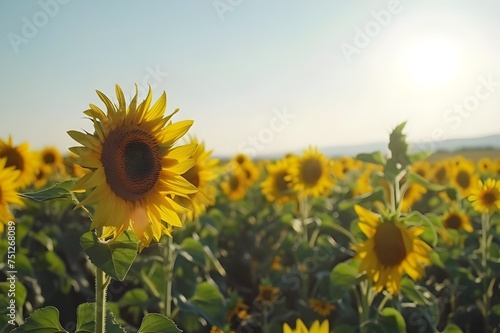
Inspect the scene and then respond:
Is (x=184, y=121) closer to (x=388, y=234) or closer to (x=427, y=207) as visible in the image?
(x=388, y=234)

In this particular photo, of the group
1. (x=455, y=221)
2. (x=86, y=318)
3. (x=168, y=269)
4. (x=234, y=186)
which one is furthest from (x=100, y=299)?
(x=234, y=186)

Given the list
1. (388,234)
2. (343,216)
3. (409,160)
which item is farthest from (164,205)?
(343,216)

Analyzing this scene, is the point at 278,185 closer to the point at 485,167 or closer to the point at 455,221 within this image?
the point at 455,221

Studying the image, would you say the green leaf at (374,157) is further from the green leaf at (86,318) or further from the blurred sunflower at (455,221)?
the blurred sunflower at (455,221)

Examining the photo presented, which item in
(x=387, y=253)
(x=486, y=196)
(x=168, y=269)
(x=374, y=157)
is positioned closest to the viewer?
(x=387, y=253)

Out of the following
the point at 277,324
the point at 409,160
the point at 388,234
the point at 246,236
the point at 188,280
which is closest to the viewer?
the point at 388,234

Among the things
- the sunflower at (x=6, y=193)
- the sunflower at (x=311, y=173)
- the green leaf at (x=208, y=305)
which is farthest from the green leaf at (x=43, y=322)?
the sunflower at (x=311, y=173)
